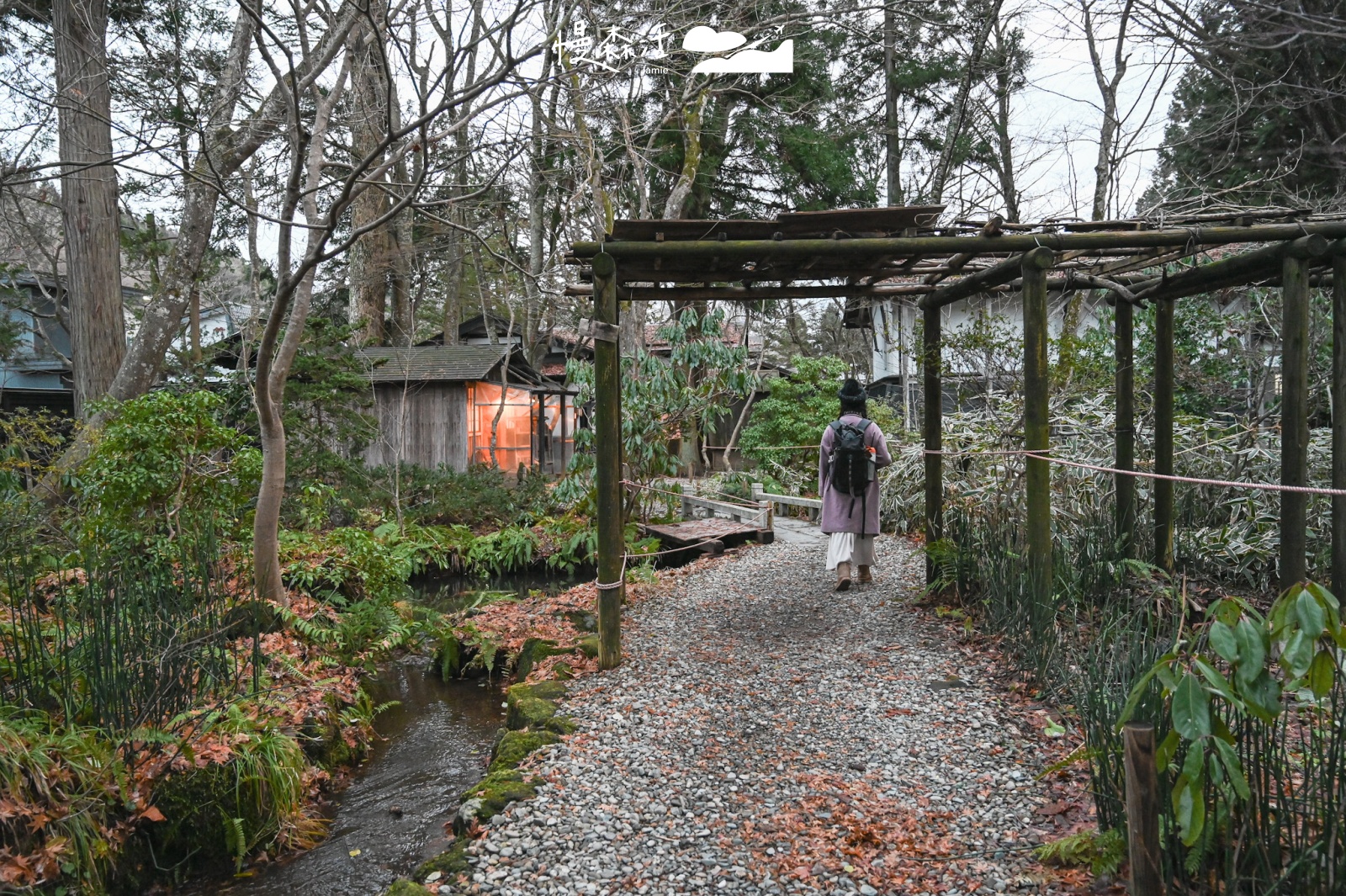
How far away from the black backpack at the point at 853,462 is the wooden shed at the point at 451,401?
10678mm

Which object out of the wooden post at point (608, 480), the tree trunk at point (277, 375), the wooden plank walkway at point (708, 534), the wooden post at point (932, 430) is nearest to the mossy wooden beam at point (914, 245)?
the wooden post at point (608, 480)

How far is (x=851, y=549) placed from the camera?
6.98 meters

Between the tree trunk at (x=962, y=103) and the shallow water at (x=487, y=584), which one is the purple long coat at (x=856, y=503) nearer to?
the shallow water at (x=487, y=584)

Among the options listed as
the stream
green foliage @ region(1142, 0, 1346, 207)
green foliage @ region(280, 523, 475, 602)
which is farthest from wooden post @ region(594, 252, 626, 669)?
green foliage @ region(1142, 0, 1346, 207)

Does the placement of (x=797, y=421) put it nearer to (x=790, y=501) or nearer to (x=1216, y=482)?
(x=790, y=501)

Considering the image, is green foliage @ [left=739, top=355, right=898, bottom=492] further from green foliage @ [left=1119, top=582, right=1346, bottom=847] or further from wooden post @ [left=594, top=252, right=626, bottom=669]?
green foliage @ [left=1119, top=582, right=1346, bottom=847]

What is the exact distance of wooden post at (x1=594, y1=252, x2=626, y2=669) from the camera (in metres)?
4.99

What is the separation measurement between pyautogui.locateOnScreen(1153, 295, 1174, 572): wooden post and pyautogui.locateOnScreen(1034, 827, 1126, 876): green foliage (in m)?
3.62

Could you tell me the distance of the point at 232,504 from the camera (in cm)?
686

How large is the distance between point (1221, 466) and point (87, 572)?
8273mm

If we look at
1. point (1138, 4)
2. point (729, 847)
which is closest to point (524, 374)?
point (1138, 4)

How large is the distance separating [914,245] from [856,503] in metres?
2.40

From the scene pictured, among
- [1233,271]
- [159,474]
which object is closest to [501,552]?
[159,474]

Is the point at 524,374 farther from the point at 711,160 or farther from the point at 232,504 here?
the point at 232,504
